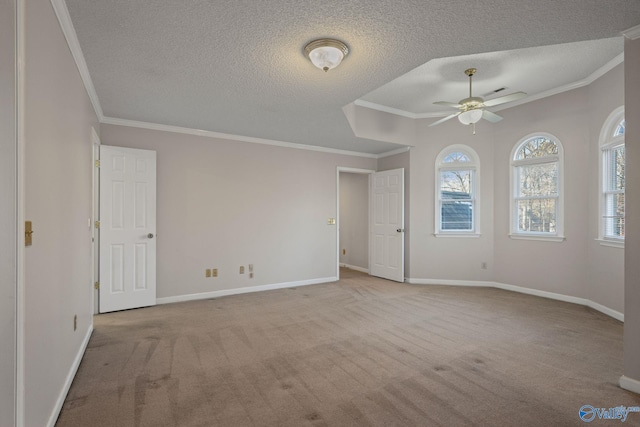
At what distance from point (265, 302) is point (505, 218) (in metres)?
4.12

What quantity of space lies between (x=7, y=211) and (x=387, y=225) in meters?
5.59

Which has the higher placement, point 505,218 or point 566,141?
point 566,141

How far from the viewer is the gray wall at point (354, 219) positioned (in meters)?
7.40

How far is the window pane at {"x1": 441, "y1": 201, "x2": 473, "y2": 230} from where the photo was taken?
226 inches

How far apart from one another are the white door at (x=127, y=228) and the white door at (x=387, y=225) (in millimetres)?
4028

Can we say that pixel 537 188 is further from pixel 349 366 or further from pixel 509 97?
pixel 349 366

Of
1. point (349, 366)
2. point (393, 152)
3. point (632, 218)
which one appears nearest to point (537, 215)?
point (393, 152)

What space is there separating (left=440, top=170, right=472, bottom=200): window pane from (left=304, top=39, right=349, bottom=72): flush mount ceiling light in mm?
3836

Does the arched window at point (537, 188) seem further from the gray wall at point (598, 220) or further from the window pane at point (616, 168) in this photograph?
the window pane at point (616, 168)

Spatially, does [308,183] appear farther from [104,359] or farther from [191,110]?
[104,359]

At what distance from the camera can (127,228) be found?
169 inches

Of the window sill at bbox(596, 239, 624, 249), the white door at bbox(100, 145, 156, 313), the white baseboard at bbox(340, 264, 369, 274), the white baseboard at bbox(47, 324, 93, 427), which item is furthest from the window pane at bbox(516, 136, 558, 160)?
the white baseboard at bbox(47, 324, 93, 427)

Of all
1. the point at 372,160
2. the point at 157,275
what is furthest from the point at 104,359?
the point at 372,160

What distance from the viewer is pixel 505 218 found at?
5367mm
